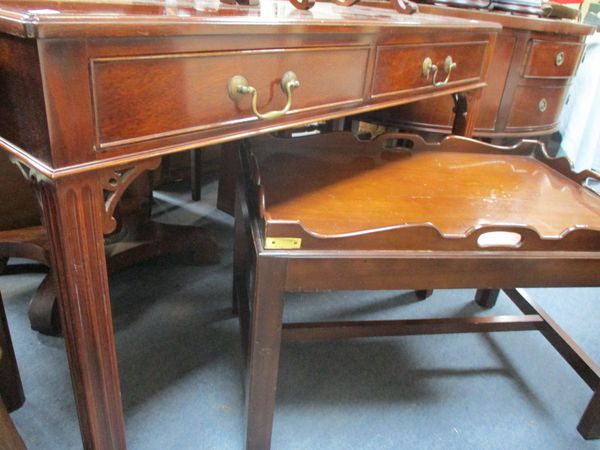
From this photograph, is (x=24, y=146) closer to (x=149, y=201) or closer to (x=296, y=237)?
(x=296, y=237)

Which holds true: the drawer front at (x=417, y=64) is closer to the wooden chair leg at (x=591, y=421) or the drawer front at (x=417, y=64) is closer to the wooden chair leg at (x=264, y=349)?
the wooden chair leg at (x=264, y=349)

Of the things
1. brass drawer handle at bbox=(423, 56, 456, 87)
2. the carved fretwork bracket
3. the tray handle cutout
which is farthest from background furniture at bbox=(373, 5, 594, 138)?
the carved fretwork bracket

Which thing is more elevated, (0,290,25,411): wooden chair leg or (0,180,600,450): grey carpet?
(0,290,25,411): wooden chair leg

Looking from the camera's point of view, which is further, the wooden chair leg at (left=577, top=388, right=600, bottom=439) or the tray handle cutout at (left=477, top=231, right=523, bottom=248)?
the wooden chair leg at (left=577, top=388, right=600, bottom=439)

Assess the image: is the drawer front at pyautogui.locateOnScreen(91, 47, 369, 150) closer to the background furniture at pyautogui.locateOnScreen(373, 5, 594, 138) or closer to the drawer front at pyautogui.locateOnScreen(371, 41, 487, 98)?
the drawer front at pyautogui.locateOnScreen(371, 41, 487, 98)

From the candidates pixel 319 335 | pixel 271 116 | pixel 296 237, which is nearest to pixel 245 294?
pixel 319 335

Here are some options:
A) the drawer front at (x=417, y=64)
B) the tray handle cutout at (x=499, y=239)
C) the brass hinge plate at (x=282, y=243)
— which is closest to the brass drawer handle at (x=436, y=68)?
the drawer front at (x=417, y=64)

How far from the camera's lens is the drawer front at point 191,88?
0.49 m

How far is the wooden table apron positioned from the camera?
45 cm

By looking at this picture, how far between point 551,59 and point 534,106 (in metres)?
0.15

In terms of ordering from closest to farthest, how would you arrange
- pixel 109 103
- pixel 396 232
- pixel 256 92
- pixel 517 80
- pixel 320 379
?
pixel 109 103
pixel 256 92
pixel 396 232
pixel 320 379
pixel 517 80

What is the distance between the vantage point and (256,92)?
2.03 ft

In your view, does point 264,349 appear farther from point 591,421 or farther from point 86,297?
point 591,421

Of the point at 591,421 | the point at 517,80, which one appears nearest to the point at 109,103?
the point at 591,421
